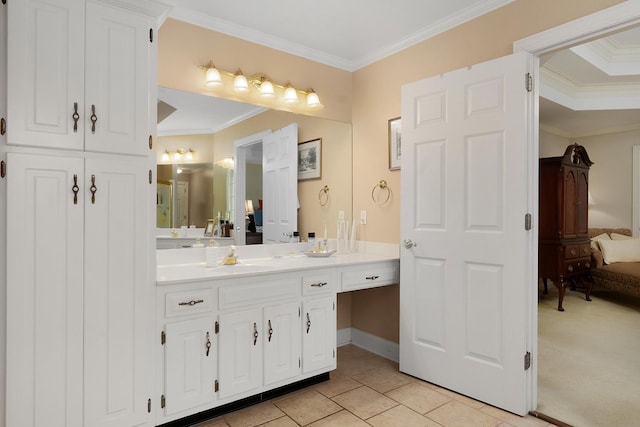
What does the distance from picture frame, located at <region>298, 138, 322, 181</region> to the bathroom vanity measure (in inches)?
32.9

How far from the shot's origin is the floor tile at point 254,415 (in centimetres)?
218

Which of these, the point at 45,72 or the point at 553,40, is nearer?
the point at 45,72

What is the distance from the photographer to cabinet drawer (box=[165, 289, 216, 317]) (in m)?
2.00

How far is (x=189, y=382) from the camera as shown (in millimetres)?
2051

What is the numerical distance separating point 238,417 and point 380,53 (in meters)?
2.92

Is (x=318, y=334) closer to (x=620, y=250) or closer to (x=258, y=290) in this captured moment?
(x=258, y=290)

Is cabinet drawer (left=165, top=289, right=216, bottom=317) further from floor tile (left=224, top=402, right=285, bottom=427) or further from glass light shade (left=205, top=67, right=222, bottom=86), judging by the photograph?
glass light shade (left=205, top=67, right=222, bottom=86)

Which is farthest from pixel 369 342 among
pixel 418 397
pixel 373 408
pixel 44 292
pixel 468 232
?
pixel 44 292

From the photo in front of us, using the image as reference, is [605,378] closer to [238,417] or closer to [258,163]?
[238,417]

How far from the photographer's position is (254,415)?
227 centimetres

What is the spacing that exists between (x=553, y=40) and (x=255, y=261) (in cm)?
236

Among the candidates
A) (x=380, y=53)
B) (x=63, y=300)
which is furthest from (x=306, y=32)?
(x=63, y=300)

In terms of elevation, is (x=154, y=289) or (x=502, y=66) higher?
(x=502, y=66)

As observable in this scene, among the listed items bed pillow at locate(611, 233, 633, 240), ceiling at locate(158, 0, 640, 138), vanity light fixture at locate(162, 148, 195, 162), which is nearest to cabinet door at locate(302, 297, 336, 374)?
vanity light fixture at locate(162, 148, 195, 162)
